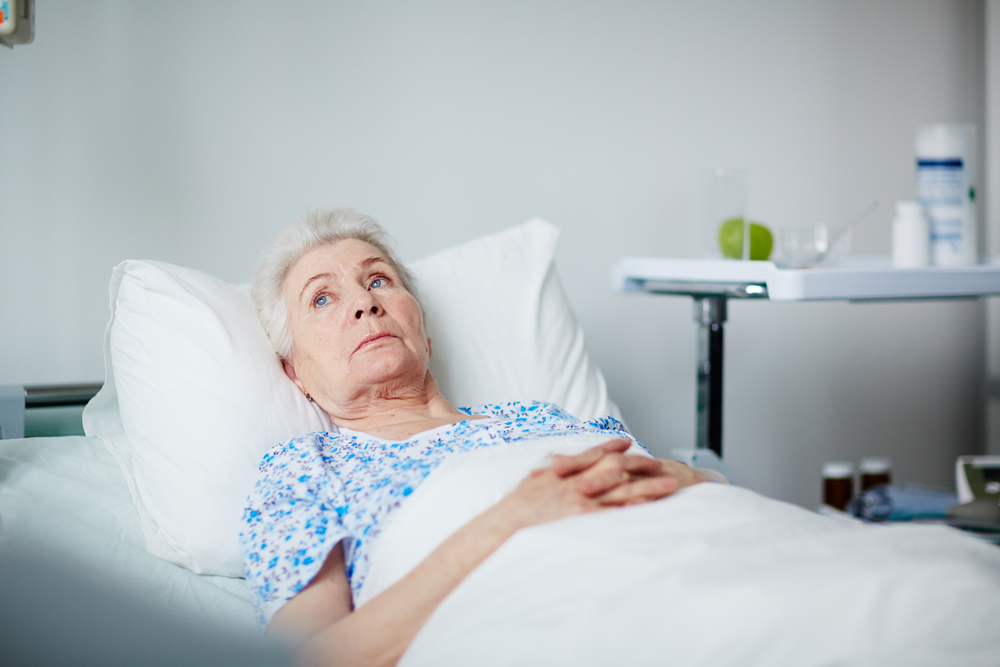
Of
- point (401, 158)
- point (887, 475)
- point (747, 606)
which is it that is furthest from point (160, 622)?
point (887, 475)

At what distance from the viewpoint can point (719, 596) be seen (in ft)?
2.19

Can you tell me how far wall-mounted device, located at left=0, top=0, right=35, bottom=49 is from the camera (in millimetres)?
1050

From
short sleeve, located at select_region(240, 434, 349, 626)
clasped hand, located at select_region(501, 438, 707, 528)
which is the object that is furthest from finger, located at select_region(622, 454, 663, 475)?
short sleeve, located at select_region(240, 434, 349, 626)

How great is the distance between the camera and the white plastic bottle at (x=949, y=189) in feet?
5.22

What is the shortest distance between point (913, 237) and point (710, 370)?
0.48 m

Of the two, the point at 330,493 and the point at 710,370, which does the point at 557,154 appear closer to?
the point at 710,370

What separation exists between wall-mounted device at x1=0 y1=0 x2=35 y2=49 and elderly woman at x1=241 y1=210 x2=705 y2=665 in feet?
1.43

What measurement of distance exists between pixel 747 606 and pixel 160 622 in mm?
449

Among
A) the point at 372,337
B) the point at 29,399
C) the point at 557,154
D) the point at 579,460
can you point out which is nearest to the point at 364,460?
the point at 372,337

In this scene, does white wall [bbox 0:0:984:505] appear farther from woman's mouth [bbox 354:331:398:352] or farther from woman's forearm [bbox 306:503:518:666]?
woman's forearm [bbox 306:503:518:666]

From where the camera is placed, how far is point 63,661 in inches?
23.7

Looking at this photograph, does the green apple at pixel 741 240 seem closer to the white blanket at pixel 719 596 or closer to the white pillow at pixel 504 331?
the white pillow at pixel 504 331

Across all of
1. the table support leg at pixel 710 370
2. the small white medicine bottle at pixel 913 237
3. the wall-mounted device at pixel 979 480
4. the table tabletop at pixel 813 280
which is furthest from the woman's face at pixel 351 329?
the wall-mounted device at pixel 979 480

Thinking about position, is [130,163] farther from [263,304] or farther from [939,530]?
[939,530]
